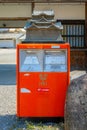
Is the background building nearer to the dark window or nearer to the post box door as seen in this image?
the dark window

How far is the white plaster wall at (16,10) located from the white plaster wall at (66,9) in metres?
0.46

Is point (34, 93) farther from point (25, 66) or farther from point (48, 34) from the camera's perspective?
point (48, 34)

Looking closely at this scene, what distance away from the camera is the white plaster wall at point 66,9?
1725 centimetres

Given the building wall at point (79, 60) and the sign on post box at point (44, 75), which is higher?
the sign on post box at point (44, 75)

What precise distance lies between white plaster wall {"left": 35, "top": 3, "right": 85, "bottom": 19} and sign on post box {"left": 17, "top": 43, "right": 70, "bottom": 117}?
9923 millimetres

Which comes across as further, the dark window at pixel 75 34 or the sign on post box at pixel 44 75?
the dark window at pixel 75 34

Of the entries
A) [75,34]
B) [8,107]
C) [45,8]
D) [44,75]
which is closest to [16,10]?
[45,8]

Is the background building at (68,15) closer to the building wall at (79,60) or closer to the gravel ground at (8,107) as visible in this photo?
the building wall at (79,60)

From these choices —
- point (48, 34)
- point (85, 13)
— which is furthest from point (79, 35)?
point (48, 34)

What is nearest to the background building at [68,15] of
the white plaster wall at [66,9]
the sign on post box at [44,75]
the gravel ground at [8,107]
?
the white plaster wall at [66,9]

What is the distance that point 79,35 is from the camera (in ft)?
59.2

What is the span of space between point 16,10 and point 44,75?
10343 millimetres

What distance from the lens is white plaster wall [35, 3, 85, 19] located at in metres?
17.2

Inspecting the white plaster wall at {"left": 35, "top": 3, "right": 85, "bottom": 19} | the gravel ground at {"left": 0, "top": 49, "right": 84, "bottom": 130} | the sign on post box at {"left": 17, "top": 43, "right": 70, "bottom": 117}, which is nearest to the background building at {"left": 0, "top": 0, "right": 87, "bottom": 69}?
the white plaster wall at {"left": 35, "top": 3, "right": 85, "bottom": 19}
